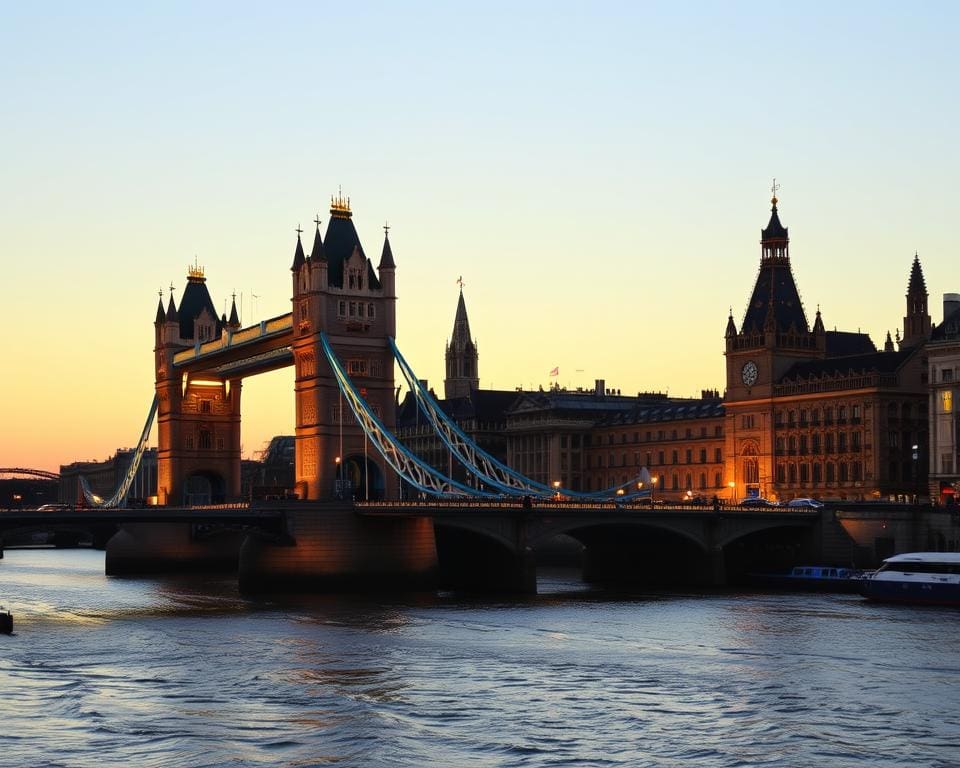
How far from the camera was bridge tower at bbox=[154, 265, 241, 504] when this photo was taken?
150 m

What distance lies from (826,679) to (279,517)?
4780cm

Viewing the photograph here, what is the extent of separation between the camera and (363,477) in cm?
12050

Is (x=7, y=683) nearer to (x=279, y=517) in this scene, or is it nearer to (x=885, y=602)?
(x=279, y=517)

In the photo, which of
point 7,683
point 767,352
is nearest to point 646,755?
point 7,683

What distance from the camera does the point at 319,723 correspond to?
54375 millimetres

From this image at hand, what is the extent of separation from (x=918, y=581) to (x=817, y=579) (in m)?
14.2

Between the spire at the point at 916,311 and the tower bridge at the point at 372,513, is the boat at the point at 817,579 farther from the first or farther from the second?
the spire at the point at 916,311

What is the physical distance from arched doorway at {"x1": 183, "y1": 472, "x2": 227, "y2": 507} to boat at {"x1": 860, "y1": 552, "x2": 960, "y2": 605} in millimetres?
70070

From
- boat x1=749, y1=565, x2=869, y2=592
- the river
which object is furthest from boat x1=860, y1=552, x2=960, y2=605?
boat x1=749, y1=565, x2=869, y2=592

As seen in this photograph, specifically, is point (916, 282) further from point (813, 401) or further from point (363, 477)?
point (363, 477)

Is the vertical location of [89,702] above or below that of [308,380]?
below

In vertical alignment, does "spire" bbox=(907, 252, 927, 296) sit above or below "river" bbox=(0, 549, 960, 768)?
above

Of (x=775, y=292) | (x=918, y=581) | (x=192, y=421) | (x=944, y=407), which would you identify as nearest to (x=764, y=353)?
(x=775, y=292)

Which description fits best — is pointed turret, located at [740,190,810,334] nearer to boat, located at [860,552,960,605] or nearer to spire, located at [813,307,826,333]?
spire, located at [813,307,826,333]
